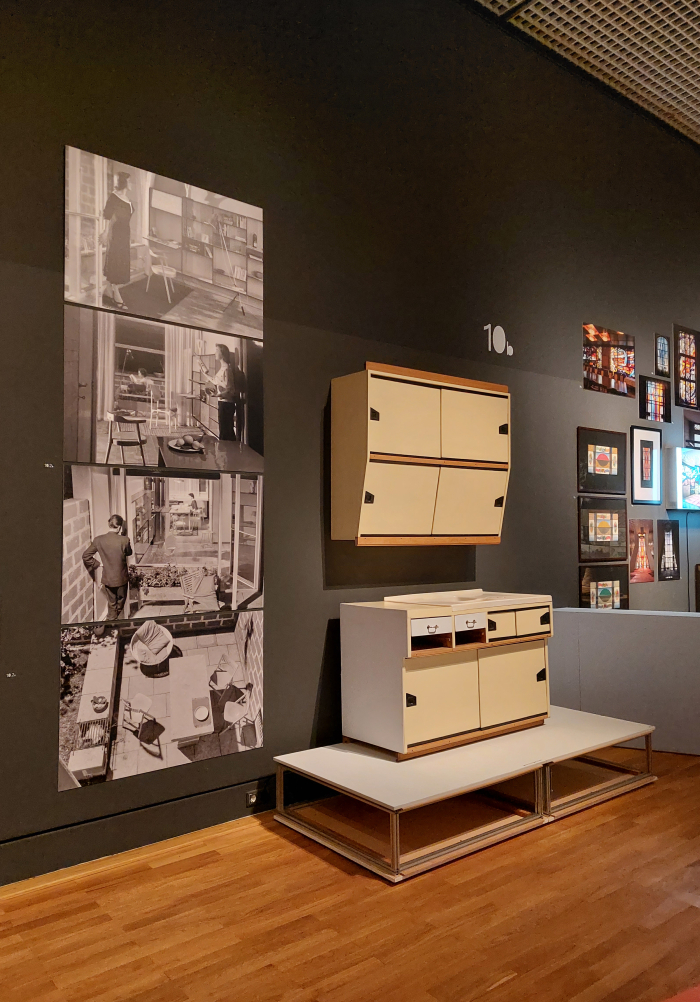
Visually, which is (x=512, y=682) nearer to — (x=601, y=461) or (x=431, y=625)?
(x=431, y=625)

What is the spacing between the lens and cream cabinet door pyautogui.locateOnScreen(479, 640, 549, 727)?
3.59 m

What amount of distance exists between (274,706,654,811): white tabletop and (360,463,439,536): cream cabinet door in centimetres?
103

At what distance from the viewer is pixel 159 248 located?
324cm

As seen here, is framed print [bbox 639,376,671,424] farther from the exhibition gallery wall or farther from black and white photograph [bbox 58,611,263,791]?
black and white photograph [bbox 58,611,263,791]

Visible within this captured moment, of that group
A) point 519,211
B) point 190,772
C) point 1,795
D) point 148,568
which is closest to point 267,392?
point 148,568

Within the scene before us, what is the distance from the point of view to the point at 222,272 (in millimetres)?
3436

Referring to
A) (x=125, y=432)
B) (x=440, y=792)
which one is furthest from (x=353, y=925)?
(x=125, y=432)

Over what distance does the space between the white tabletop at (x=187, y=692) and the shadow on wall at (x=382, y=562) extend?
0.78 metres

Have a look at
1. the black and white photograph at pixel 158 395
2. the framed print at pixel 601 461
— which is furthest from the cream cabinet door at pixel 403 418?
the framed print at pixel 601 461

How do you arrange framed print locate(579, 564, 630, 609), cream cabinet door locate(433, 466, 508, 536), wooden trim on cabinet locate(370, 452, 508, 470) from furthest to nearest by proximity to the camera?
1. framed print locate(579, 564, 630, 609)
2. cream cabinet door locate(433, 466, 508, 536)
3. wooden trim on cabinet locate(370, 452, 508, 470)

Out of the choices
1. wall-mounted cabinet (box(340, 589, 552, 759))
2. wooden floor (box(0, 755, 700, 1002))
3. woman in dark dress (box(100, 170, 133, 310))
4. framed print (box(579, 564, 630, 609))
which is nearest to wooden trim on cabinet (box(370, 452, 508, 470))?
Result: wall-mounted cabinet (box(340, 589, 552, 759))

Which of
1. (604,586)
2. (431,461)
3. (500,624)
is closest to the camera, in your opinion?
(500,624)

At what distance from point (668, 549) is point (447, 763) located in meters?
3.49

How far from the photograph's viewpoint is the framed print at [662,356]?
595cm
